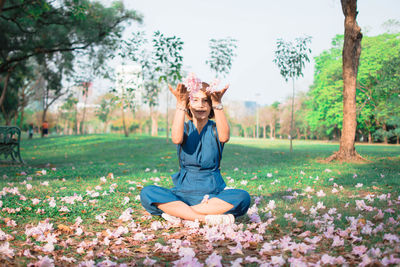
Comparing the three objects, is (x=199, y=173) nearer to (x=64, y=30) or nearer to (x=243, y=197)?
(x=243, y=197)

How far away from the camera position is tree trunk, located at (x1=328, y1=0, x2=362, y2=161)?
11039 mm

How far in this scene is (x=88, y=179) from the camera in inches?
310

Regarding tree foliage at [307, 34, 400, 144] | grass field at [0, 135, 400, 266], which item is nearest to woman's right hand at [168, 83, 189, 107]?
grass field at [0, 135, 400, 266]

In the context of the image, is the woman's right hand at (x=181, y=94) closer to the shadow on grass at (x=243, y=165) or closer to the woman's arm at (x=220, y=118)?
the woman's arm at (x=220, y=118)

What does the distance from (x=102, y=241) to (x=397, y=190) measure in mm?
5188

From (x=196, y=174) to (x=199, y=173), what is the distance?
4cm

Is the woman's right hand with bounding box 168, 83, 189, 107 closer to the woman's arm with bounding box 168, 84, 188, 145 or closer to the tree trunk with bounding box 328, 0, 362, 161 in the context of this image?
the woman's arm with bounding box 168, 84, 188, 145

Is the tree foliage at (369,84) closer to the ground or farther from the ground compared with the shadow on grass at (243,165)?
farther from the ground

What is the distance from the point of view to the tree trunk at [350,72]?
11.0 metres

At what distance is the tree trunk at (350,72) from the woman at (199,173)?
28.6 ft

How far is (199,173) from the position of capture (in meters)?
4.25

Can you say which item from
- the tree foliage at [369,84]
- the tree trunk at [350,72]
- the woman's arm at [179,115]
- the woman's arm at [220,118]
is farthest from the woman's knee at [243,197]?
the tree foliage at [369,84]

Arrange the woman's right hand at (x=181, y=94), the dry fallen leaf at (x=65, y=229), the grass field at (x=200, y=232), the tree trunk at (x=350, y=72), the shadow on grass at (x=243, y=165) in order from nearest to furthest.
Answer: the grass field at (x=200, y=232) < the dry fallen leaf at (x=65, y=229) < the woman's right hand at (x=181, y=94) < the shadow on grass at (x=243, y=165) < the tree trunk at (x=350, y=72)

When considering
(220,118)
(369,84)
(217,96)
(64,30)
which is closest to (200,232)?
(220,118)
